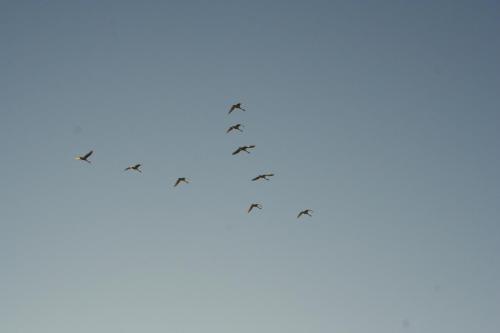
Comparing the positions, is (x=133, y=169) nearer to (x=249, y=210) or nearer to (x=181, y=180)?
(x=181, y=180)

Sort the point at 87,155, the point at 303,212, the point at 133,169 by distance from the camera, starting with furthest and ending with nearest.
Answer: the point at 303,212
the point at 133,169
the point at 87,155

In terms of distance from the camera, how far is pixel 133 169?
9356 centimetres

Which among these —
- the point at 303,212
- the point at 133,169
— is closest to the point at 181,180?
the point at 133,169

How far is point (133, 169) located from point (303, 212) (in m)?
31.3

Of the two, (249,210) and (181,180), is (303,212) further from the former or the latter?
(181,180)

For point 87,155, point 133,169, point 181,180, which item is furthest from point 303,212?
point 87,155

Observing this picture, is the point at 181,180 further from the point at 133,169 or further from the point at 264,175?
the point at 264,175

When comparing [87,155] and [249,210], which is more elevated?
[249,210]

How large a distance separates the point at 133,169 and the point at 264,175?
70.5 feet

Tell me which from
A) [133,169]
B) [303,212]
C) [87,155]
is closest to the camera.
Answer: [87,155]

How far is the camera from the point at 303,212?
103 meters

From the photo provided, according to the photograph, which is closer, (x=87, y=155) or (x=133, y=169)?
(x=87, y=155)

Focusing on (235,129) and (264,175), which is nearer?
(235,129)

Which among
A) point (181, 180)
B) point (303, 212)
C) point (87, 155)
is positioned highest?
point (303, 212)
